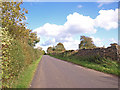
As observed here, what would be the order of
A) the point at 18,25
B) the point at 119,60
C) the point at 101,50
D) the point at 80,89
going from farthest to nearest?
1. the point at 101,50
2. the point at 119,60
3. the point at 18,25
4. the point at 80,89

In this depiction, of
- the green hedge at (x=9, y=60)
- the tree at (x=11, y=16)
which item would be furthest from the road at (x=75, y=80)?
the tree at (x=11, y=16)

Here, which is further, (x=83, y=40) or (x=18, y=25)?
(x=83, y=40)

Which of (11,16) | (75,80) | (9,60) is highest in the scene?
(11,16)

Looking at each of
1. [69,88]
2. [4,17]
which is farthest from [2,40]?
[4,17]

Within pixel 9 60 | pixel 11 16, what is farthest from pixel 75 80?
pixel 11 16

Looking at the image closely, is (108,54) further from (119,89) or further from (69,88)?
(69,88)

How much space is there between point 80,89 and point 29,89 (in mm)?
2521

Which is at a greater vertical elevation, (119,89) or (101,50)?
(101,50)

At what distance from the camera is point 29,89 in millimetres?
4684

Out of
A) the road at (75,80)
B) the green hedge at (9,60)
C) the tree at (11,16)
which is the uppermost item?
the tree at (11,16)

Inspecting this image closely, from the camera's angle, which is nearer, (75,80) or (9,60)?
(9,60)

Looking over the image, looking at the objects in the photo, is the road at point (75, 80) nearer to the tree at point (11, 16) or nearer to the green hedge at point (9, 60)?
the green hedge at point (9, 60)

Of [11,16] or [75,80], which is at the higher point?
[11,16]

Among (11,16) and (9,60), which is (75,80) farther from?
(11,16)
